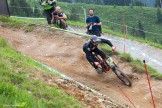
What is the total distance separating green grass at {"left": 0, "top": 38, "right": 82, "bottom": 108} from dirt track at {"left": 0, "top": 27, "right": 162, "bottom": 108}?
3021mm

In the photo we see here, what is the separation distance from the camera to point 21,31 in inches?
649

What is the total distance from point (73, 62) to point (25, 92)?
22.1ft

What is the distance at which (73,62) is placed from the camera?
42.1ft

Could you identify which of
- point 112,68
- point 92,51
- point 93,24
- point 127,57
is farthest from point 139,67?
point 93,24

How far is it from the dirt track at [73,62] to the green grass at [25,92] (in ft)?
9.91

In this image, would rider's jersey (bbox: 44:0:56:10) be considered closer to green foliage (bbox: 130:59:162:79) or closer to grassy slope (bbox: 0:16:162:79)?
grassy slope (bbox: 0:16:162:79)

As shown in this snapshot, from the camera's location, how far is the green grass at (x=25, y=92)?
19.0 feet

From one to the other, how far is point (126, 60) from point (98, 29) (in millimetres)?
3560

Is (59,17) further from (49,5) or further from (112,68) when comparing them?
(112,68)

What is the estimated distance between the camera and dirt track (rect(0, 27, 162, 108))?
10172mm

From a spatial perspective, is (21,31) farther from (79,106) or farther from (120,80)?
(79,106)

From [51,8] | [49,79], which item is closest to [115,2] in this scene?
[51,8]

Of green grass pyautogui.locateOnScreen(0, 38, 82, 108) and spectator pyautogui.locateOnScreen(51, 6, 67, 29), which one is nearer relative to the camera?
green grass pyautogui.locateOnScreen(0, 38, 82, 108)

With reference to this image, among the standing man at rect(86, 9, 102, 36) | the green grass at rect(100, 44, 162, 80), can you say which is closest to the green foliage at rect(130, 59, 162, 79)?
the green grass at rect(100, 44, 162, 80)
